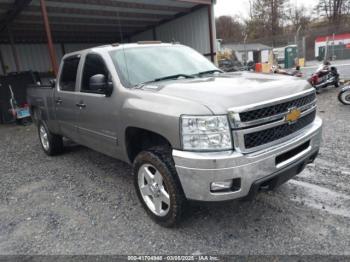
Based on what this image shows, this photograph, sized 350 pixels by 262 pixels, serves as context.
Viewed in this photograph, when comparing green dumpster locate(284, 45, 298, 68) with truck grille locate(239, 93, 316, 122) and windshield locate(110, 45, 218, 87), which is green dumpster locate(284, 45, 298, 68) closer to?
windshield locate(110, 45, 218, 87)

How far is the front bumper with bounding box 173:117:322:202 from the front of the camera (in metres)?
2.40

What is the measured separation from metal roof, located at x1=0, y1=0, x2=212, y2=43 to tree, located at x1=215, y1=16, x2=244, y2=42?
1616 inches

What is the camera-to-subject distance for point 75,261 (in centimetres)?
269

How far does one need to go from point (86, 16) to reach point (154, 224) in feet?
37.8

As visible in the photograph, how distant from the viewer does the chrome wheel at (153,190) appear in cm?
299

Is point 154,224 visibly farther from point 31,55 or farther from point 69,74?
point 31,55

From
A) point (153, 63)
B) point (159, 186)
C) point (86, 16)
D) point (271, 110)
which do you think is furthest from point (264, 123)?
point (86, 16)

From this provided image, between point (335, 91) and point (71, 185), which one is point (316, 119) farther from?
point (335, 91)

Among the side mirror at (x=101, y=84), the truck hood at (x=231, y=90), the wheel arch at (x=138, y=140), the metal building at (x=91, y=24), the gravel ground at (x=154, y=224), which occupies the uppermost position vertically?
the metal building at (x=91, y=24)

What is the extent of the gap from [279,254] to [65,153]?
16.1ft

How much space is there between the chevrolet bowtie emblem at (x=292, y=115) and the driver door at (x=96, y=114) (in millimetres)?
1871

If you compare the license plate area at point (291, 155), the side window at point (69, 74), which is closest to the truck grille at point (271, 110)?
the license plate area at point (291, 155)

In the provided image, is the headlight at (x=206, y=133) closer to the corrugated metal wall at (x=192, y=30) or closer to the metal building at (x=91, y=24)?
the metal building at (x=91, y=24)

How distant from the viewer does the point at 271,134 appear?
2.67 meters
